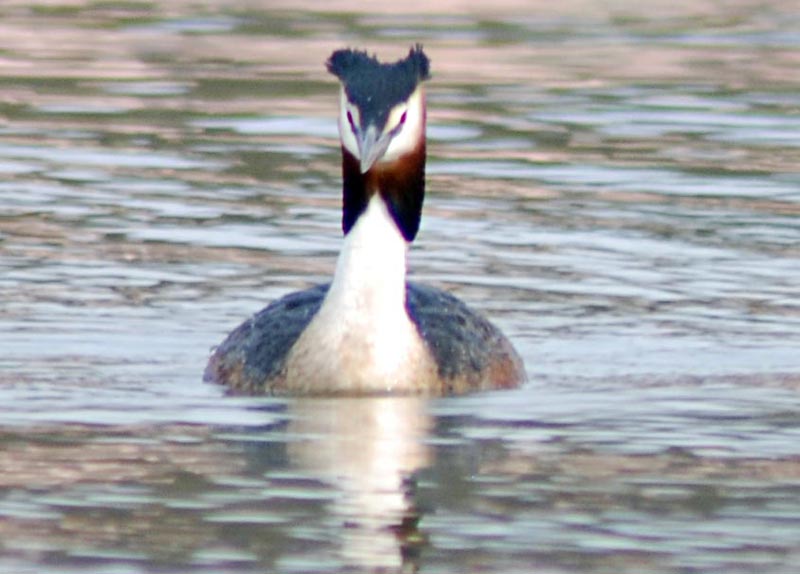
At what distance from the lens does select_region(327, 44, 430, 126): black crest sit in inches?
486

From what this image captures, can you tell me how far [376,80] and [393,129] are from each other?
243 millimetres

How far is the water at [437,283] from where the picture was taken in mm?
9812

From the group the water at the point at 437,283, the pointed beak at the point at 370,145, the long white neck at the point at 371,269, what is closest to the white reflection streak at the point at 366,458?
the water at the point at 437,283

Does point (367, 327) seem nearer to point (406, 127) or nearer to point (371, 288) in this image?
point (371, 288)

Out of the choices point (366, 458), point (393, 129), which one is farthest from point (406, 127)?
point (366, 458)

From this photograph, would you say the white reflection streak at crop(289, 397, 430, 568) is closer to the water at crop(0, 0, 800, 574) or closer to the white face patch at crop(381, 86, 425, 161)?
the water at crop(0, 0, 800, 574)

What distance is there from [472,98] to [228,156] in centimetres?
400

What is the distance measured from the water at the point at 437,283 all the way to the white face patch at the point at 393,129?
1170 mm

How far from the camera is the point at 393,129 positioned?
40.8ft

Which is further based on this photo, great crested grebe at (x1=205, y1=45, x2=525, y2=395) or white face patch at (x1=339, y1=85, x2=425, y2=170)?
great crested grebe at (x1=205, y1=45, x2=525, y2=395)

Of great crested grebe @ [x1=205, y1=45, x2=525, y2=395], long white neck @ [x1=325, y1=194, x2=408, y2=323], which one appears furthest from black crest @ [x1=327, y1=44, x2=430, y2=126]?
long white neck @ [x1=325, y1=194, x2=408, y2=323]

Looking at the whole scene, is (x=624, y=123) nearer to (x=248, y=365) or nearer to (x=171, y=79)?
(x=171, y=79)

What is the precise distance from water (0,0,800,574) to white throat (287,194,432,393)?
0.20 m

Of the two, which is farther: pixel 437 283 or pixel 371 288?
pixel 437 283
